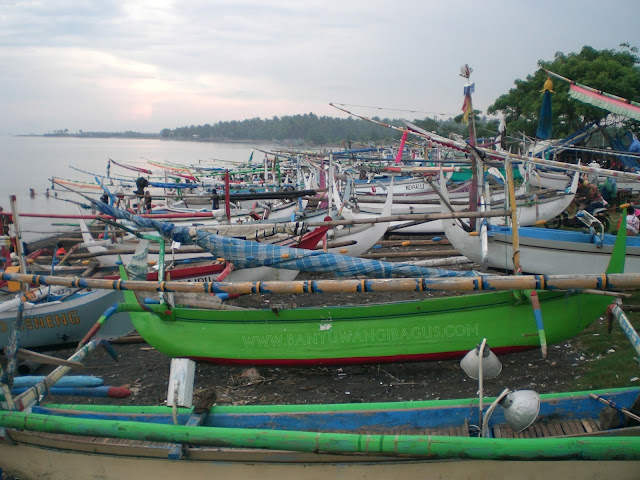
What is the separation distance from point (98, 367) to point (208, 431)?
4.98 m

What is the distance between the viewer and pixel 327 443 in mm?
3113

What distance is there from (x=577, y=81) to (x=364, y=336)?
24.6 m

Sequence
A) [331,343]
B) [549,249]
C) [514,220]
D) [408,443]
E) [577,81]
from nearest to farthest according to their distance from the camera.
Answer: [408,443] → [331,343] → [514,220] → [549,249] → [577,81]

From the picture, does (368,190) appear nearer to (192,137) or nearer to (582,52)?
(582,52)

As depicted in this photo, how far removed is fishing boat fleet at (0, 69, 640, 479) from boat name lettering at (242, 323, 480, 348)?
0.02 m

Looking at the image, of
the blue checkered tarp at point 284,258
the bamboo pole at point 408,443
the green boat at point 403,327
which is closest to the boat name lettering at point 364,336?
the green boat at point 403,327

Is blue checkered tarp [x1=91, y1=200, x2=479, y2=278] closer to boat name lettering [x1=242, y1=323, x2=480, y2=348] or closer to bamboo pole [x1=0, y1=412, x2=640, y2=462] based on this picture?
boat name lettering [x1=242, y1=323, x2=480, y2=348]

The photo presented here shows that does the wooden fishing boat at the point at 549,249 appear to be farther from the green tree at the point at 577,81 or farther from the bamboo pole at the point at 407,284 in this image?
the green tree at the point at 577,81

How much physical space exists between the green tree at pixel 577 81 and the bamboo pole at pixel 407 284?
19997 mm

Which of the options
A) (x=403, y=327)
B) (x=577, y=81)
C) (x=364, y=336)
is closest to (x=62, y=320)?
(x=364, y=336)

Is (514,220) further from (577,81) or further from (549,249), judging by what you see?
(577,81)

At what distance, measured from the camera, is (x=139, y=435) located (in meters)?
3.38

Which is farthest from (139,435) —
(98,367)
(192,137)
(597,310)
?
(192,137)

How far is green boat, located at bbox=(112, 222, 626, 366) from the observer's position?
20.4 feet
